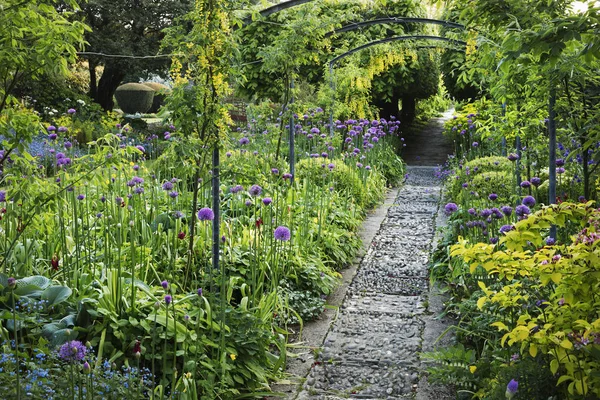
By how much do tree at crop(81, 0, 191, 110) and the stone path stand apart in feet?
33.6

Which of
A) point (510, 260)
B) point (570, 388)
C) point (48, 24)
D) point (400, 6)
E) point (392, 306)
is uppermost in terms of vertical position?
point (400, 6)

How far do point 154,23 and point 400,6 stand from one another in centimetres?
607

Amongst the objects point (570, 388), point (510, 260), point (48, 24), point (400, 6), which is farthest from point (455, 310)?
point (400, 6)

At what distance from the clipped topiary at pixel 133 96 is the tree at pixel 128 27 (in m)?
5.59

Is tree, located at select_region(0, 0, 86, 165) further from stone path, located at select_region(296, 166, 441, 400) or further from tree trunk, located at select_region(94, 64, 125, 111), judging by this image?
tree trunk, located at select_region(94, 64, 125, 111)

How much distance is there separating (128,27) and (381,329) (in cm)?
1367

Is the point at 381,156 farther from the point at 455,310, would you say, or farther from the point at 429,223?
the point at 455,310

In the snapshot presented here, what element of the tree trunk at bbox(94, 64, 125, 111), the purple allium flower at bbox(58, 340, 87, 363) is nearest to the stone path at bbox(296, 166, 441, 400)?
the purple allium flower at bbox(58, 340, 87, 363)

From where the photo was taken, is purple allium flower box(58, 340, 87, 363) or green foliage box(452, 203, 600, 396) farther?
green foliage box(452, 203, 600, 396)

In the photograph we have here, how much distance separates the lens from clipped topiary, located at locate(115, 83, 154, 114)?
21672mm

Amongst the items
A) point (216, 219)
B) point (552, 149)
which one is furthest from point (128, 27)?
point (552, 149)

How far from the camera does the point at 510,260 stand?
2594mm

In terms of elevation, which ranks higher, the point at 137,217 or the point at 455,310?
the point at 137,217

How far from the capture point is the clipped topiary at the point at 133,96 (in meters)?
21.7
